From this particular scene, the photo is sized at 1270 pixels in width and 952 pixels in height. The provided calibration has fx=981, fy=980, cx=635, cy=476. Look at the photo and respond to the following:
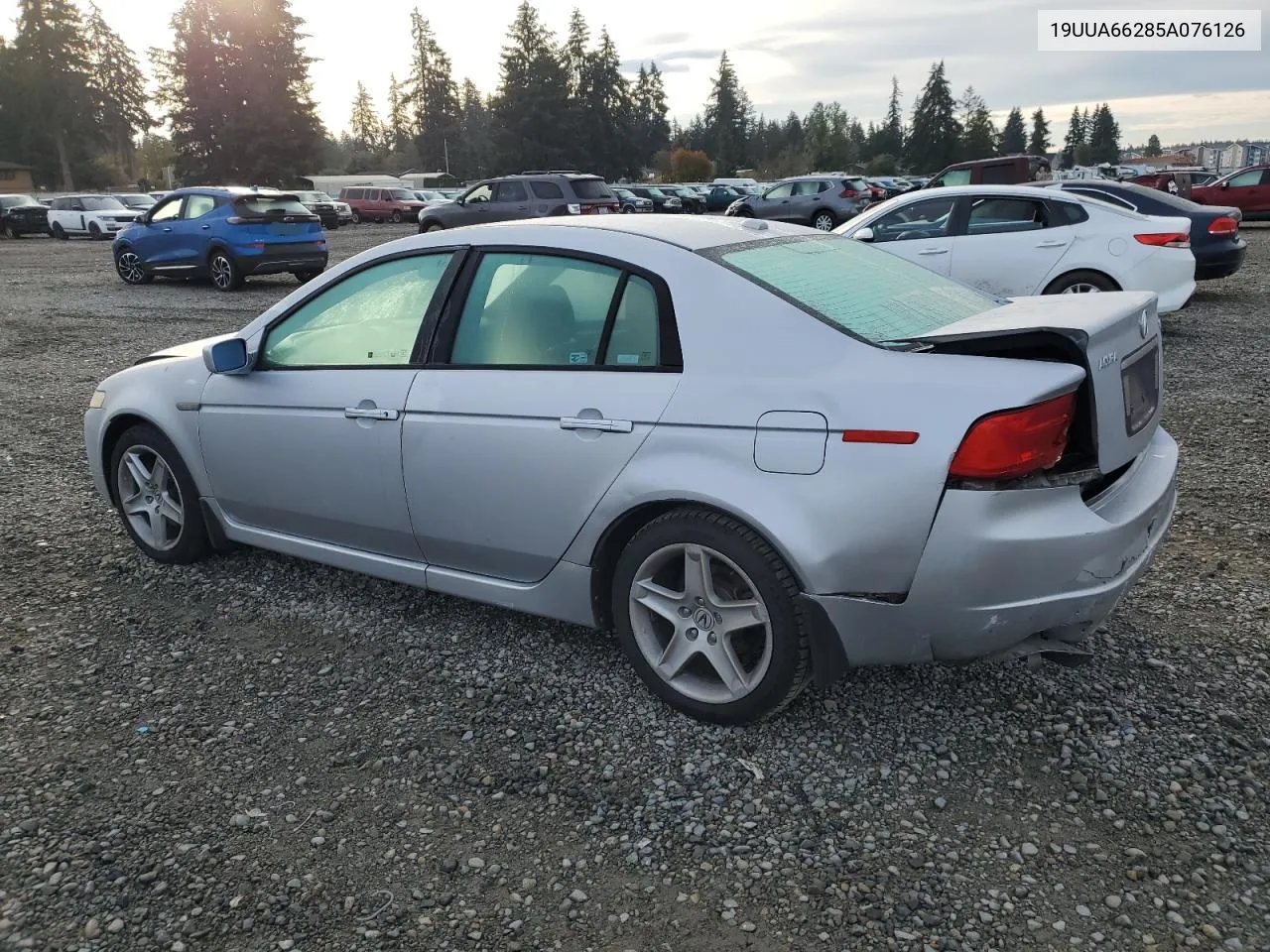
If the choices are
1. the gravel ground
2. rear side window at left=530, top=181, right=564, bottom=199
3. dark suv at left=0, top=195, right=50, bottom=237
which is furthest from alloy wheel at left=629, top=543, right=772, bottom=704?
dark suv at left=0, top=195, right=50, bottom=237

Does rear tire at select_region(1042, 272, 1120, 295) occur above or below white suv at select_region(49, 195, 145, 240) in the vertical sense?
below

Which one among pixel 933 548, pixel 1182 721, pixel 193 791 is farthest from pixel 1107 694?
pixel 193 791

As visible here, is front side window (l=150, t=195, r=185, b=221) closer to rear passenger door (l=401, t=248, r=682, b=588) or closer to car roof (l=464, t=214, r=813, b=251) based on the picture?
car roof (l=464, t=214, r=813, b=251)

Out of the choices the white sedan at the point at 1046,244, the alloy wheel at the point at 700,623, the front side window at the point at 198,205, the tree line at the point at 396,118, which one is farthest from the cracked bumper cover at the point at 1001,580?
the tree line at the point at 396,118

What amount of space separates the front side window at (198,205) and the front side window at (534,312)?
46.6ft

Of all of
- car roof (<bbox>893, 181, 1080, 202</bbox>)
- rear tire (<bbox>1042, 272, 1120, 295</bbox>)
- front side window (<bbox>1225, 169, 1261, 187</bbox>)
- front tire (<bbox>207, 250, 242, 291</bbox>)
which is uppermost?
front side window (<bbox>1225, 169, 1261, 187</bbox>)

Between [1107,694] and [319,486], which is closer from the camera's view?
[1107,694]

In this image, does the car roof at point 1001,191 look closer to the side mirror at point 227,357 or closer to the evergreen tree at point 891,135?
the side mirror at point 227,357

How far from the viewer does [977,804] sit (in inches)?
108

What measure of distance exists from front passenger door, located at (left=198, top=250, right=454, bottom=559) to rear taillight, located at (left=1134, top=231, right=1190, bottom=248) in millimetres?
7663

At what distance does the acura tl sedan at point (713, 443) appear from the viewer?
2.66 meters

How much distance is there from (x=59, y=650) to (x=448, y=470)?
5.78 ft

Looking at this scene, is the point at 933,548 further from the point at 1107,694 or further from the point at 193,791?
the point at 193,791

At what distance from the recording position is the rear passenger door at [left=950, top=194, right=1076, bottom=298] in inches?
358
